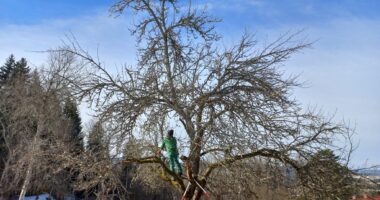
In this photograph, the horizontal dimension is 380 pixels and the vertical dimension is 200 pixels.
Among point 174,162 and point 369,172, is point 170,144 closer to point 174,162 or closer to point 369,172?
point 174,162

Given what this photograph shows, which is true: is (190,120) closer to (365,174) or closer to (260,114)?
(260,114)

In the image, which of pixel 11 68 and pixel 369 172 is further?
pixel 11 68

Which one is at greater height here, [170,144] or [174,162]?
[170,144]

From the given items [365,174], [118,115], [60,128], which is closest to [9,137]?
[60,128]

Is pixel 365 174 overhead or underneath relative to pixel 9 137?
underneath

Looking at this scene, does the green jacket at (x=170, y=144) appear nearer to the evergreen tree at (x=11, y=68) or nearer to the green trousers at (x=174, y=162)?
the green trousers at (x=174, y=162)

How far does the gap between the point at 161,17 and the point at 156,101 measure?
1.65 metres

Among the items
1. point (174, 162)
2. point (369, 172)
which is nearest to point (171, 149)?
point (174, 162)

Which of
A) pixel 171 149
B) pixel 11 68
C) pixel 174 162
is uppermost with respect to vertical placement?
pixel 11 68

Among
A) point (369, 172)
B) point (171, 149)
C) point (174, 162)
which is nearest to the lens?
point (171, 149)

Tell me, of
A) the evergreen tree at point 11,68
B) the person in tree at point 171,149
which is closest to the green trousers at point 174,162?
the person in tree at point 171,149

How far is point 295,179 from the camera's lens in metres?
7.94

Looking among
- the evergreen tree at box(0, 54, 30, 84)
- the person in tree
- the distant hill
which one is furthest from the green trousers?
the evergreen tree at box(0, 54, 30, 84)

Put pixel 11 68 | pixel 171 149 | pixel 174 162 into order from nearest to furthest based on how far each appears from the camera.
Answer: pixel 171 149 → pixel 174 162 → pixel 11 68
